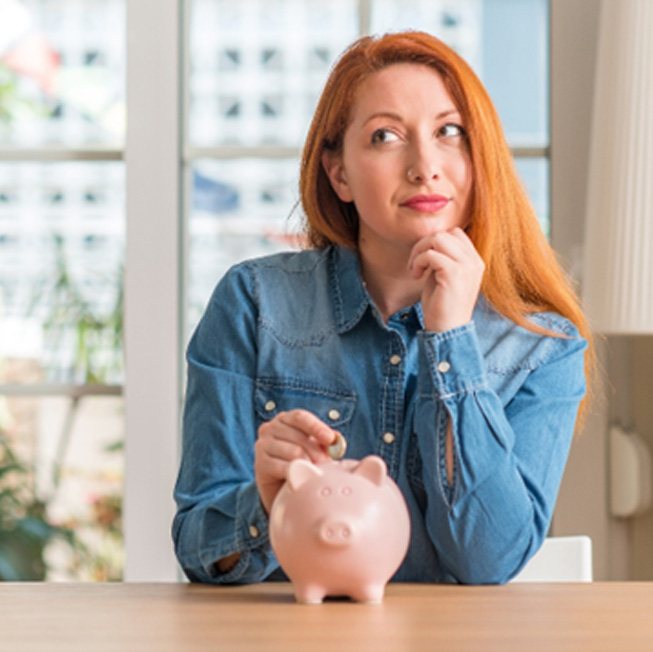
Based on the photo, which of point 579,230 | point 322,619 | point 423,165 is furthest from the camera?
point 579,230

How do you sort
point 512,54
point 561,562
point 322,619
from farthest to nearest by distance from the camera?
point 512,54 < point 561,562 < point 322,619

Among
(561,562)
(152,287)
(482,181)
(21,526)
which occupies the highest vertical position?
(482,181)

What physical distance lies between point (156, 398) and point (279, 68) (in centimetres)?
77

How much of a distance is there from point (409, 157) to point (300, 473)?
494mm

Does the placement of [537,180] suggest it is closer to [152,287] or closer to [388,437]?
[152,287]

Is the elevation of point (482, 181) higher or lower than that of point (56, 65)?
lower

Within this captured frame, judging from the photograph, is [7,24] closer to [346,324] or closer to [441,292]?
[346,324]

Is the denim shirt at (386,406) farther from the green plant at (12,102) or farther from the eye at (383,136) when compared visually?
the green plant at (12,102)

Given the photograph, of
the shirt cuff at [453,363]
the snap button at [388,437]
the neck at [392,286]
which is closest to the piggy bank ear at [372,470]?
the shirt cuff at [453,363]

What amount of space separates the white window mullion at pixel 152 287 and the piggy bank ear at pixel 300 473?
1572 millimetres

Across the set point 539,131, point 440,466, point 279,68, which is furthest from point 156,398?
point 440,466

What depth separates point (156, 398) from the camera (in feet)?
9.18

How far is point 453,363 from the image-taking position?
143 centimetres

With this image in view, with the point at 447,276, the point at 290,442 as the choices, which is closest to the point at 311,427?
the point at 290,442
